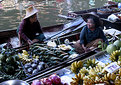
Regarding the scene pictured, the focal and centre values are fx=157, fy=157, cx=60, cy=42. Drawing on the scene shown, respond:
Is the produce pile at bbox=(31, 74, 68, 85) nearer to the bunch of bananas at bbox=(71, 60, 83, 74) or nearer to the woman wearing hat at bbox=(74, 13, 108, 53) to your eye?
the bunch of bananas at bbox=(71, 60, 83, 74)

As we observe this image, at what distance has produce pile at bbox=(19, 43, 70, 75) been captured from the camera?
2355 mm

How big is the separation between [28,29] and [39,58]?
4.72 ft

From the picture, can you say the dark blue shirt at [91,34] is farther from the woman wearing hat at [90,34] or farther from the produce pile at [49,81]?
the produce pile at [49,81]

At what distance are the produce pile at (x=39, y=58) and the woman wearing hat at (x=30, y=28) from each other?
0.87m

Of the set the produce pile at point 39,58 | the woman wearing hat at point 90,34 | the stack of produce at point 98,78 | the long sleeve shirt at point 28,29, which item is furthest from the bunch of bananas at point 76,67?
the long sleeve shirt at point 28,29

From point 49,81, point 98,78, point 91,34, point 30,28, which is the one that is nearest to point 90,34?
point 91,34

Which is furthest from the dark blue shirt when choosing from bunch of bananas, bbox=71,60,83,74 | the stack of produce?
the stack of produce

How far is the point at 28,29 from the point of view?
3.90 meters

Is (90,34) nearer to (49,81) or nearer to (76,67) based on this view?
(76,67)

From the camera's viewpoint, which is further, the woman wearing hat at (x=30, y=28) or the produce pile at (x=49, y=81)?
the woman wearing hat at (x=30, y=28)

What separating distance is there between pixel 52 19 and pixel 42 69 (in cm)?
736

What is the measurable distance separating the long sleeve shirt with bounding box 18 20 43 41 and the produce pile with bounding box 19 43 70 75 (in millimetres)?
866

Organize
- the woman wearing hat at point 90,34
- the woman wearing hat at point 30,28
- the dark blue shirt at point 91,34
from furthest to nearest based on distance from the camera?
the woman wearing hat at point 30,28 → the dark blue shirt at point 91,34 → the woman wearing hat at point 90,34

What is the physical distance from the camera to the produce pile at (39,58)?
2355 millimetres
